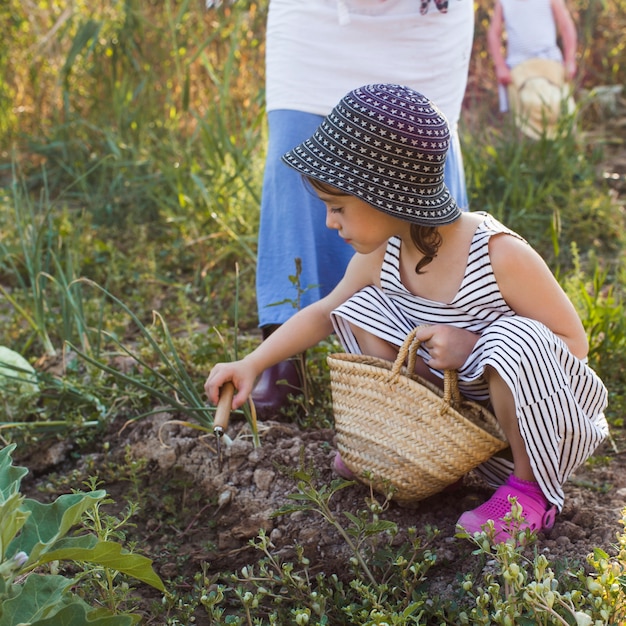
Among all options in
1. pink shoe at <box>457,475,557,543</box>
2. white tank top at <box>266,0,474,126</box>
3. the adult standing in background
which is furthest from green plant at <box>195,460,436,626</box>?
white tank top at <box>266,0,474,126</box>

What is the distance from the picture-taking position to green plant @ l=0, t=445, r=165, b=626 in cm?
119

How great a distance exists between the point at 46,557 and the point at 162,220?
2.72 m

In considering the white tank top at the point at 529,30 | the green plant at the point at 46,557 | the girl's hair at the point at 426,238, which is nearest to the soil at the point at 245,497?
the green plant at the point at 46,557

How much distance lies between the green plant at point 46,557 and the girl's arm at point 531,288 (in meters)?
0.90

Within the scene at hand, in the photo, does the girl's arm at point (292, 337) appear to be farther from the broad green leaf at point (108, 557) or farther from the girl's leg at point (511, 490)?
the broad green leaf at point (108, 557)

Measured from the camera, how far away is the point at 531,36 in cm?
577

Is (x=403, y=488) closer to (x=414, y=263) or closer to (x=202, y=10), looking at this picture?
(x=414, y=263)

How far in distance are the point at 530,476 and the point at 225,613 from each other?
67cm

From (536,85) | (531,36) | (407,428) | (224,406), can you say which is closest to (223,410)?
(224,406)

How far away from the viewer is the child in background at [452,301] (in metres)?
1.69

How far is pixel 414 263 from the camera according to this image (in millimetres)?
1918

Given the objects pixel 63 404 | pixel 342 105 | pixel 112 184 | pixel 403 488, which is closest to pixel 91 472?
pixel 63 404

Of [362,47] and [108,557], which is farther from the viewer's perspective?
[362,47]

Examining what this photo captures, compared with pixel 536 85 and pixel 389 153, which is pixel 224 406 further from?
pixel 536 85
